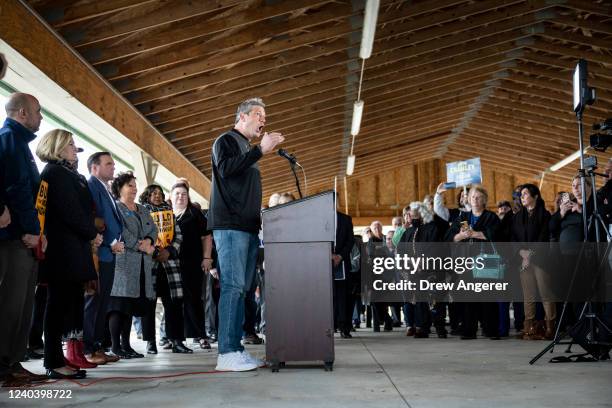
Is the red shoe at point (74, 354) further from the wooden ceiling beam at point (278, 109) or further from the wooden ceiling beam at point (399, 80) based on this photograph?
the wooden ceiling beam at point (399, 80)

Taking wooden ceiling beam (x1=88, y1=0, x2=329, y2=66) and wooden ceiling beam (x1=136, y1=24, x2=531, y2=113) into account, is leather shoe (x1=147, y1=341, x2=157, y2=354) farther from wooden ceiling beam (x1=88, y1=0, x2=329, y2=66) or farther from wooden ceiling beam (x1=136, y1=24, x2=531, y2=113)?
wooden ceiling beam (x1=136, y1=24, x2=531, y2=113)

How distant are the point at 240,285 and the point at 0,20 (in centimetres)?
274

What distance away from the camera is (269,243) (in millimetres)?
3588

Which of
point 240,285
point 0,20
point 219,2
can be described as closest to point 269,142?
point 240,285

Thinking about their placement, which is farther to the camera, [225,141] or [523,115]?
[523,115]

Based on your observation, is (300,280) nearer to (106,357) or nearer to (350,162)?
(106,357)

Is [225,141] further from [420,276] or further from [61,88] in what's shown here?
[420,276]

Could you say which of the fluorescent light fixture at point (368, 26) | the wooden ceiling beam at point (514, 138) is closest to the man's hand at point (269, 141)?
the fluorescent light fixture at point (368, 26)

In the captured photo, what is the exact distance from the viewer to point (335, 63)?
9023mm

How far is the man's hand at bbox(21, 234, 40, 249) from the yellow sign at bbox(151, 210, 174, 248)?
1905 mm

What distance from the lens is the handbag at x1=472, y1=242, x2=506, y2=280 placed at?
6.05m

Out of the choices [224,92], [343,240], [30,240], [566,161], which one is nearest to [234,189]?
[30,240]

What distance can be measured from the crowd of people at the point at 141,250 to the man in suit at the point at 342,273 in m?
0.01

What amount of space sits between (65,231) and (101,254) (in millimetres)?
664
